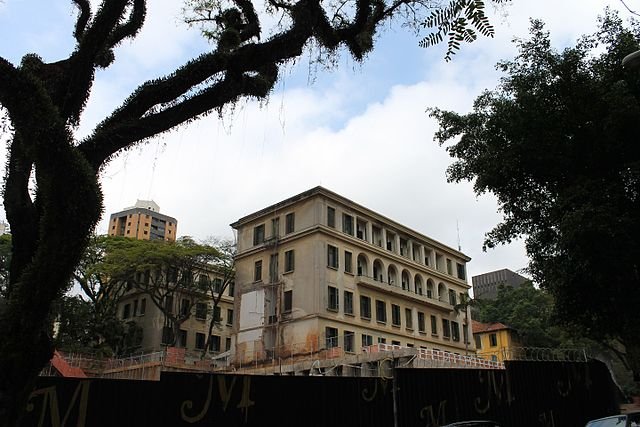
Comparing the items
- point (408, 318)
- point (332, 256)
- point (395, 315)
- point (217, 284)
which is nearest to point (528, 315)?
point (408, 318)

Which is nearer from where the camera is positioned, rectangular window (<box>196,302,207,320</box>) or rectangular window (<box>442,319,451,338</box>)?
rectangular window (<box>442,319,451,338</box>)

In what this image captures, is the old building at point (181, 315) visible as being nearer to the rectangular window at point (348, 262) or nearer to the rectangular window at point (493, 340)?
the rectangular window at point (348, 262)

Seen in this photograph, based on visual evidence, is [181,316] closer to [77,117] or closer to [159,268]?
[159,268]

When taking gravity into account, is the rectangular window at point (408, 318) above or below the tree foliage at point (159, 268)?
below

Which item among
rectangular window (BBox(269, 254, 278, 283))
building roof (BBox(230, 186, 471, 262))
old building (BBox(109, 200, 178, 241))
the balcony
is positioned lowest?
the balcony

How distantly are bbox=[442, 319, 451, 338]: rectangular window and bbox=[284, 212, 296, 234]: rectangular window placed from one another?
18.0 meters

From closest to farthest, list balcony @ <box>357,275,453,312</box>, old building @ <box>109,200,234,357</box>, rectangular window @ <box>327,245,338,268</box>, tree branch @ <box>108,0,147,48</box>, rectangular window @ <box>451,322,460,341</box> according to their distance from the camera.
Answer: tree branch @ <box>108,0,147,48</box>, rectangular window @ <box>327,245,338,268</box>, balcony @ <box>357,275,453,312</box>, old building @ <box>109,200,234,357</box>, rectangular window @ <box>451,322,460,341</box>

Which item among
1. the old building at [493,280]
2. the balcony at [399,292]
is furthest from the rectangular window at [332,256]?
the old building at [493,280]

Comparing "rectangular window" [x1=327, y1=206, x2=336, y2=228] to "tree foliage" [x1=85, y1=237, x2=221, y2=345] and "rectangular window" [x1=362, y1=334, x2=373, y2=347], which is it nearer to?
"rectangular window" [x1=362, y1=334, x2=373, y2=347]

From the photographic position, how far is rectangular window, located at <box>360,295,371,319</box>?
138 feet

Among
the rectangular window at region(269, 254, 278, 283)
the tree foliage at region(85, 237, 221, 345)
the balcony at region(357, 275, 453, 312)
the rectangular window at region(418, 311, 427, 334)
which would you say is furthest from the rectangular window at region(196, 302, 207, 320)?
the rectangular window at region(418, 311, 427, 334)

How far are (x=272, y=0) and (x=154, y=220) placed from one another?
261ft

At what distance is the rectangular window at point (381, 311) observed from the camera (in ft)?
142

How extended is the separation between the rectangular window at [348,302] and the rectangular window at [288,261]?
4604 mm
